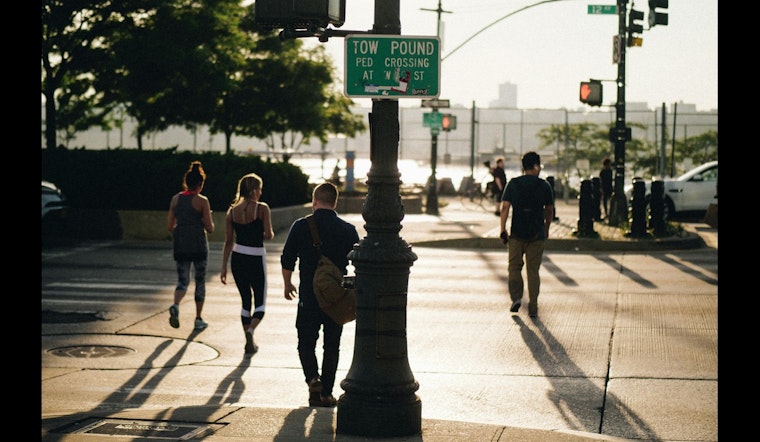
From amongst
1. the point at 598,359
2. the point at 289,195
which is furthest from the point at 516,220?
the point at 289,195

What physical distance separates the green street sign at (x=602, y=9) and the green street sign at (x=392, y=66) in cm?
1904

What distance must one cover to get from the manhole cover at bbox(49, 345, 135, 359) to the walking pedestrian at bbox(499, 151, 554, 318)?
14.8ft

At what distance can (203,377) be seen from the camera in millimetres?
10336

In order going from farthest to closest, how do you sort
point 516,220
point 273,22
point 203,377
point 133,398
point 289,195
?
point 289,195
point 516,220
point 203,377
point 133,398
point 273,22

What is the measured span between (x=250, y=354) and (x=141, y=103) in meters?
25.0

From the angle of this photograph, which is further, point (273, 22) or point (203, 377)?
point (203, 377)

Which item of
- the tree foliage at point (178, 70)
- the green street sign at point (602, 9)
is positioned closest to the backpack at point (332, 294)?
the tree foliage at point (178, 70)

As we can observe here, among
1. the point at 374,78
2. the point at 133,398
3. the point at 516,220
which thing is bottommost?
the point at 133,398

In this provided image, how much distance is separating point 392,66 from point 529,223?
637 centimetres

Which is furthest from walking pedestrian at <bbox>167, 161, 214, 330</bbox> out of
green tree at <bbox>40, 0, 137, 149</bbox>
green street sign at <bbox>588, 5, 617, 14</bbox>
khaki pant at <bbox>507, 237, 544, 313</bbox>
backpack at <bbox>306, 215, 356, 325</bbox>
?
green tree at <bbox>40, 0, 137, 149</bbox>

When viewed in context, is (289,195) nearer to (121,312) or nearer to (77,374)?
(121,312)

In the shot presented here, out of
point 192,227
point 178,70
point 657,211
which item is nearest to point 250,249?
point 192,227

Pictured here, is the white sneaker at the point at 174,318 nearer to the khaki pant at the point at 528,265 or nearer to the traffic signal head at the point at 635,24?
the khaki pant at the point at 528,265

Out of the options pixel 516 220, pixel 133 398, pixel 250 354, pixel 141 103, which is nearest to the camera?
pixel 133 398
